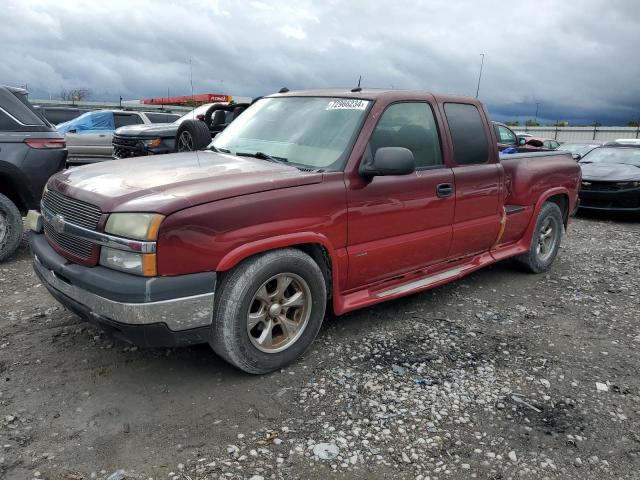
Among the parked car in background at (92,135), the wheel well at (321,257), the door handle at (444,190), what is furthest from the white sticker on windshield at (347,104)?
the parked car in background at (92,135)

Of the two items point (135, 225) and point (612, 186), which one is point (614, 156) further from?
point (135, 225)

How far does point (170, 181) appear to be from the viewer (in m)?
3.11

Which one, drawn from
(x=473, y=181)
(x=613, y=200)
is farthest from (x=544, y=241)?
(x=613, y=200)

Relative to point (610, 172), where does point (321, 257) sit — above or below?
below

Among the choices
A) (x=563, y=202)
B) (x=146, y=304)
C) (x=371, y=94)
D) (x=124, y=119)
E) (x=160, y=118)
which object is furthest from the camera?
(x=160, y=118)

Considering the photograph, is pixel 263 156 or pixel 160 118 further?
pixel 160 118

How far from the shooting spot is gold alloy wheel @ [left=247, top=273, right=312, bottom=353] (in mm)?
3213

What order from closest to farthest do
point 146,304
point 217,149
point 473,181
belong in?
point 146,304 → point 217,149 → point 473,181

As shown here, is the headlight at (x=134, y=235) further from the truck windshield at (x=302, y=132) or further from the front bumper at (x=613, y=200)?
the front bumper at (x=613, y=200)

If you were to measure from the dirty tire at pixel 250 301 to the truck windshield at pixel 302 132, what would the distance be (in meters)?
0.76

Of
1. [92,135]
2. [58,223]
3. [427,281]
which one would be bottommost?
[427,281]

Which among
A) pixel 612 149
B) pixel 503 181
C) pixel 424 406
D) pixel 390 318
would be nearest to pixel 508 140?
pixel 612 149

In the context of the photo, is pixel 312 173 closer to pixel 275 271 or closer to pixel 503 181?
pixel 275 271

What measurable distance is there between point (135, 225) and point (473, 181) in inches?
115
